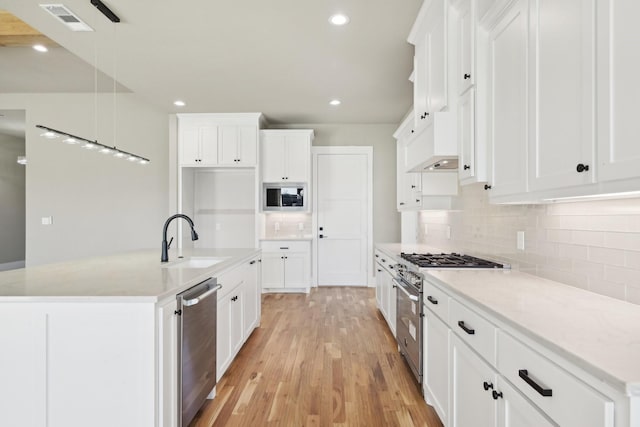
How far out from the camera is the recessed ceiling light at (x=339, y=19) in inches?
109

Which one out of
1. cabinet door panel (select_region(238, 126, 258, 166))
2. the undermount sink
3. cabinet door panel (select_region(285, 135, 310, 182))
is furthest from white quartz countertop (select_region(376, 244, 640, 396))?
cabinet door panel (select_region(238, 126, 258, 166))

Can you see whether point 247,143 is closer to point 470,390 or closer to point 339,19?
point 339,19

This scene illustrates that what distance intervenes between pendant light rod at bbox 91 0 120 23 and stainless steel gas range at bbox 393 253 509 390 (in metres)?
2.98

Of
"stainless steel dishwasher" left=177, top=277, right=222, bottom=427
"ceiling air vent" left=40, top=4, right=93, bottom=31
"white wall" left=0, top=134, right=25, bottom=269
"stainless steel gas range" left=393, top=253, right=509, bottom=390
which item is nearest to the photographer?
"stainless steel dishwasher" left=177, top=277, right=222, bottom=427

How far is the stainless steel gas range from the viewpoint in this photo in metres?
2.33

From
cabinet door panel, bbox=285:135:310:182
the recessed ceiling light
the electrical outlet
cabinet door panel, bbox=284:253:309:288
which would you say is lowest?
cabinet door panel, bbox=284:253:309:288

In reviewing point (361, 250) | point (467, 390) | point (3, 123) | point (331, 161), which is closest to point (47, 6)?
point (467, 390)

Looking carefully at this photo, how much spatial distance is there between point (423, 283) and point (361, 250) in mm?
3698

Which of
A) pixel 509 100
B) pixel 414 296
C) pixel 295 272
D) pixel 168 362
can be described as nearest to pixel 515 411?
pixel 414 296

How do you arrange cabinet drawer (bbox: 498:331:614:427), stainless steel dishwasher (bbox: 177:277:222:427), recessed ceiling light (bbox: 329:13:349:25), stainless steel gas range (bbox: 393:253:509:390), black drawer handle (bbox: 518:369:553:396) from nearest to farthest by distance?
cabinet drawer (bbox: 498:331:614:427), black drawer handle (bbox: 518:369:553:396), stainless steel dishwasher (bbox: 177:277:222:427), stainless steel gas range (bbox: 393:253:509:390), recessed ceiling light (bbox: 329:13:349:25)

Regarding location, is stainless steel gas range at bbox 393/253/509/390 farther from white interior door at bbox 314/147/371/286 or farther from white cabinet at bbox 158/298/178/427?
white interior door at bbox 314/147/371/286

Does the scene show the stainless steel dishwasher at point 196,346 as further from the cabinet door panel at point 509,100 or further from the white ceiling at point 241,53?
the white ceiling at point 241,53

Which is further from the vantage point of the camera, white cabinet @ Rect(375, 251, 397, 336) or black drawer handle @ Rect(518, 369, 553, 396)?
white cabinet @ Rect(375, 251, 397, 336)

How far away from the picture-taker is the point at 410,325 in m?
2.57
